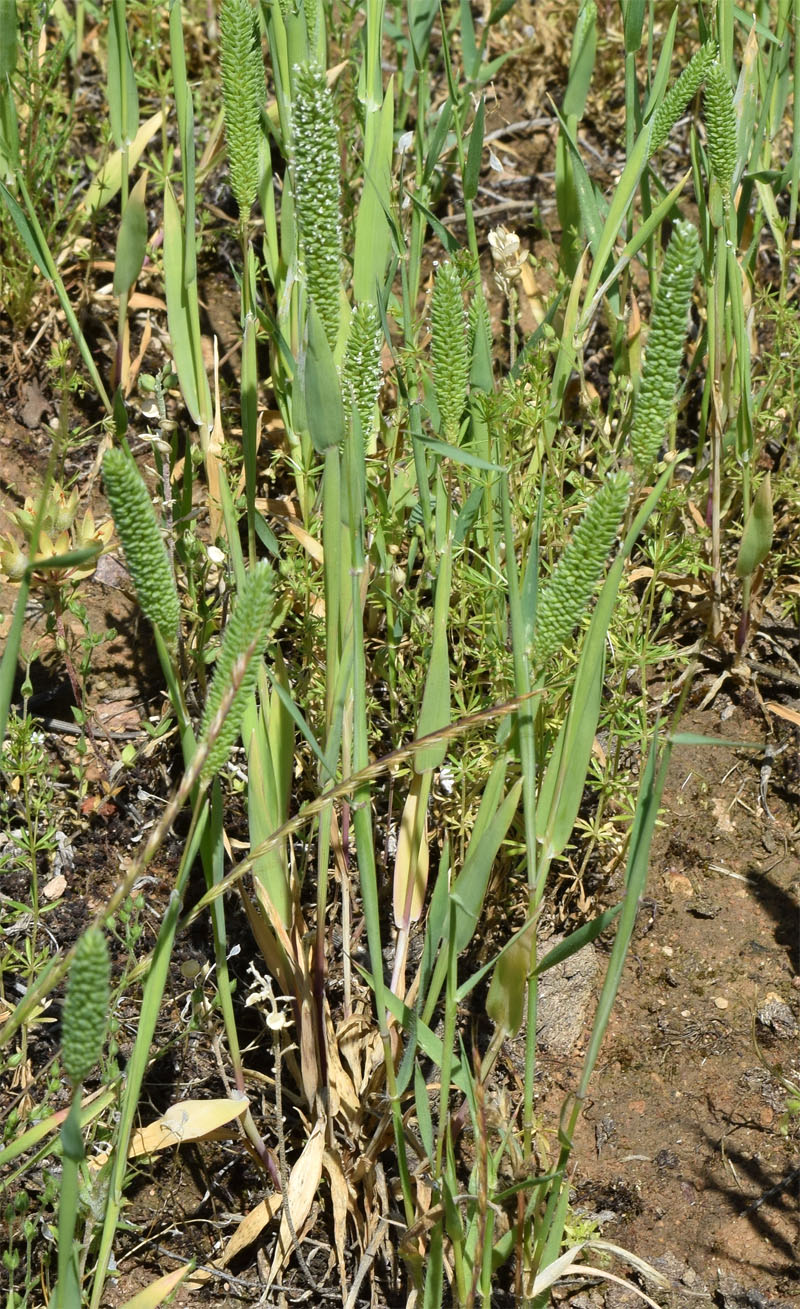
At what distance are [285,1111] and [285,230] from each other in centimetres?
117

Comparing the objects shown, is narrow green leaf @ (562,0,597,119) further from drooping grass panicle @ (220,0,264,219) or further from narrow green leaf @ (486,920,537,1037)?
narrow green leaf @ (486,920,537,1037)

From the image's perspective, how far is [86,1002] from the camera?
0.85 metres

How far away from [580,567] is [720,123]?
0.90 meters

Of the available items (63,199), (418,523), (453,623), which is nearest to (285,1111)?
(453,623)

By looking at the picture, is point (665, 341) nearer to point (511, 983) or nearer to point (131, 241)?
point (511, 983)

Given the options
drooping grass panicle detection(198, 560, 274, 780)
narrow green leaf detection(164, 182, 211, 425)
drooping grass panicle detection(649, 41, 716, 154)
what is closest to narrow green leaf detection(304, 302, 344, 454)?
drooping grass panicle detection(198, 560, 274, 780)

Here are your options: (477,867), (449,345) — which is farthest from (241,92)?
(477,867)

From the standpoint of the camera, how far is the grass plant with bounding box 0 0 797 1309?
3.53 feet

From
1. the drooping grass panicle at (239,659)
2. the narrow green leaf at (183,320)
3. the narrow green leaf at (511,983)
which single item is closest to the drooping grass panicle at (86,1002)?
the drooping grass panicle at (239,659)

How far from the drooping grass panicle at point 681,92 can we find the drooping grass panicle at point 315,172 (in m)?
0.66

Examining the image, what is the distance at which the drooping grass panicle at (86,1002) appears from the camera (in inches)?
32.8

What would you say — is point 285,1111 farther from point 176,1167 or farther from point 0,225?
point 0,225

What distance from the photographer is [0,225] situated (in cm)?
222

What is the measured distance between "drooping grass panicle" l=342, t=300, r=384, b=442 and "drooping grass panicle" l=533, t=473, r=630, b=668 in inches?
9.6
